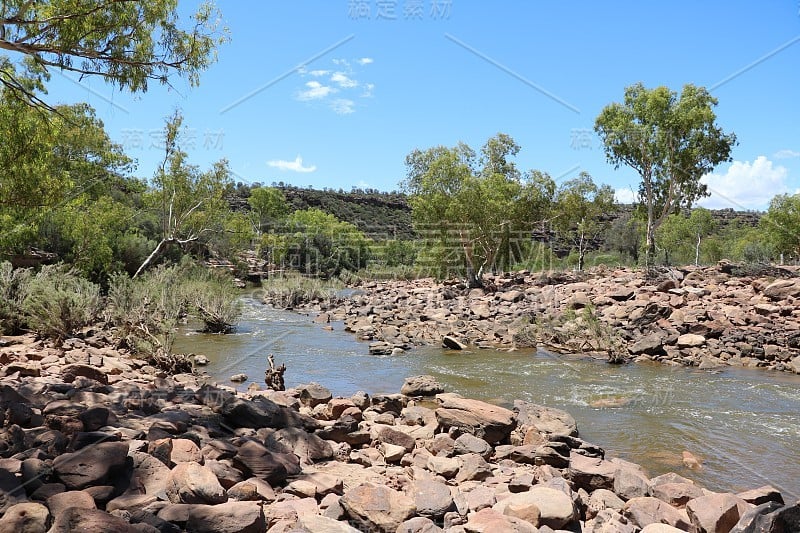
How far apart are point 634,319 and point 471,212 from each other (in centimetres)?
1115

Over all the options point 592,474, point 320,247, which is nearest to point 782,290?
point 592,474

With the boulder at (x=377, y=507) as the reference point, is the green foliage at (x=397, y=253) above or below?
above

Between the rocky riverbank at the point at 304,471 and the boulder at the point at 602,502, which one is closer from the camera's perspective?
the rocky riverbank at the point at 304,471

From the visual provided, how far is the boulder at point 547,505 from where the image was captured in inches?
150

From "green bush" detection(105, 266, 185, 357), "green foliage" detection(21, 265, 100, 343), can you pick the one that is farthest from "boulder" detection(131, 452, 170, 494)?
"green foliage" detection(21, 265, 100, 343)

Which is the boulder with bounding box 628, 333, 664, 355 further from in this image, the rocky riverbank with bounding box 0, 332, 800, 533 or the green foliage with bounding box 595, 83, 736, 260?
the green foliage with bounding box 595, 83, 736, 260

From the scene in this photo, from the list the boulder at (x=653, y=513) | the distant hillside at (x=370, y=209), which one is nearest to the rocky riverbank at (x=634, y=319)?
the boulder at (x=653, y=513)

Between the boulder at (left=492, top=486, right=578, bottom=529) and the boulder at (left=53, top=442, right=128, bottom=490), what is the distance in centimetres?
265

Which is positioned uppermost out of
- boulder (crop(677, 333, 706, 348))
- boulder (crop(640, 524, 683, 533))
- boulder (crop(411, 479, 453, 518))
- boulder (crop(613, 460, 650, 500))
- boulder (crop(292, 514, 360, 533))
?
boulder (crop(677, 333, 706, 348))

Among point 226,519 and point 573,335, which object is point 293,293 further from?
point 226,519

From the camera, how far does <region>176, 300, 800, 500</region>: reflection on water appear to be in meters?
6.20

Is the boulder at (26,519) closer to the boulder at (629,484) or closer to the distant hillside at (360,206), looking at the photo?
the boulder at (629,484)

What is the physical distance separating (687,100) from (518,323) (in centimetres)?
1395

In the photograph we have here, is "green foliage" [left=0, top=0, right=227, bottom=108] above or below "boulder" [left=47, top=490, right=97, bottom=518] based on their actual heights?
Result: above
